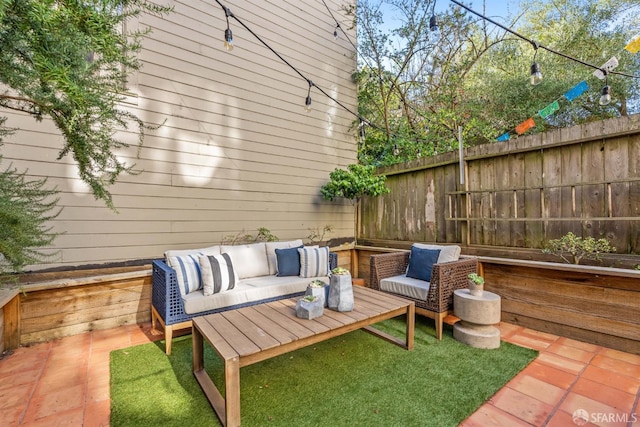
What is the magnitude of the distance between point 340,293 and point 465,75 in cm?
681

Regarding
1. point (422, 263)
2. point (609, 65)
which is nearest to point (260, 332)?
point (422, 263)

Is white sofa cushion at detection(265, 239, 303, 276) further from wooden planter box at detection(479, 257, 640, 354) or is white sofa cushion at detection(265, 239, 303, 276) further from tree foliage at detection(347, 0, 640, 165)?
tree foliage at detection(347, 0, 640, 165)

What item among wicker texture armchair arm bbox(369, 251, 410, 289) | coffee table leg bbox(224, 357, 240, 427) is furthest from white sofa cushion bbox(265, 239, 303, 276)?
coffee table leg bbox(224, 357, 240, 427)

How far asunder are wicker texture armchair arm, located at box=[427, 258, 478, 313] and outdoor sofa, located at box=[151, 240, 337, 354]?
51.5 inches

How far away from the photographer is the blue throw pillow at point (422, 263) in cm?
342

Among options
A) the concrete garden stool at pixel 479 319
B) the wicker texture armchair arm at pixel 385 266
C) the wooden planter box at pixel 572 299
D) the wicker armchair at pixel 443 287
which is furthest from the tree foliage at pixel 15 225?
the wooden planter box at pixel 572 299

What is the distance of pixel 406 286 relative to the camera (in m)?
3.32

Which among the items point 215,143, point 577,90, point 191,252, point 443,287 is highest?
point 577,90

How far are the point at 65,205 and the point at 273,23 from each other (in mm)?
3841

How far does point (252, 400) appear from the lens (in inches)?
79.0

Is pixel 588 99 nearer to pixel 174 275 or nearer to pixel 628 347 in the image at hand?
pixel 628 347

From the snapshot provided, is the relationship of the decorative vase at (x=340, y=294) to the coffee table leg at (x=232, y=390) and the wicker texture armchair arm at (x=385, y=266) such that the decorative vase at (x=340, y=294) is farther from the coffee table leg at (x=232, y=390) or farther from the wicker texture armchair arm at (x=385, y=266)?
the wicker texture armchair arm at (x=385, y=266)

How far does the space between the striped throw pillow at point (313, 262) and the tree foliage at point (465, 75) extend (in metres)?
2.81

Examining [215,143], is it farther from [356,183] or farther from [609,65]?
[609,65]
